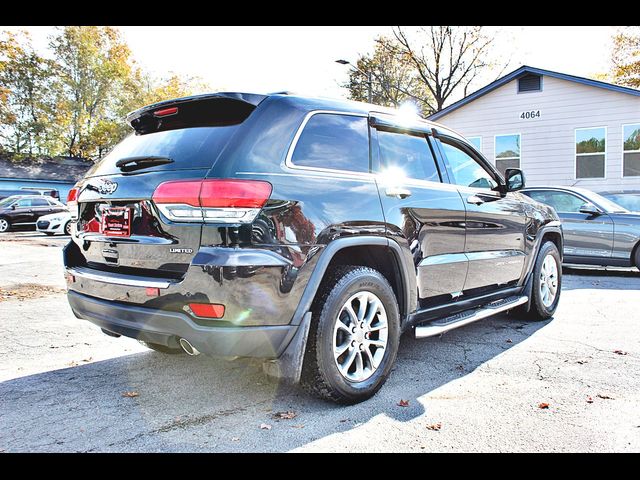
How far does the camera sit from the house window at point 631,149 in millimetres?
15781

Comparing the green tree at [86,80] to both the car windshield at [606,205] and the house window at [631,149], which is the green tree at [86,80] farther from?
the car windshield at [606,205]

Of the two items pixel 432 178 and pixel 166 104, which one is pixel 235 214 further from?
pixel 432 178

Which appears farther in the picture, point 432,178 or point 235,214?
point 432,178

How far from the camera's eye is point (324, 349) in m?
2.97

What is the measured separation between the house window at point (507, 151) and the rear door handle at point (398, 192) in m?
15.3

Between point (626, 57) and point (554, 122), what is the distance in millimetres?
21209

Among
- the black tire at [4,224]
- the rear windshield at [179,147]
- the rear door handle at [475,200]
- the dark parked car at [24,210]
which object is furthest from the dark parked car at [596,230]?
the black tire at [4,224]

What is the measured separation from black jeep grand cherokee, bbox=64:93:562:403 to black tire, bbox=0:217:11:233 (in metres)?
20.9

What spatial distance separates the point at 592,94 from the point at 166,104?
16685 mm

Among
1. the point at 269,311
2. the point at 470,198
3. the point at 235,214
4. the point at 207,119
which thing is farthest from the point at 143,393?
the point at 470,198

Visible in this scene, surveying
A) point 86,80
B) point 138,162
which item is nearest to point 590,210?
point 138,162

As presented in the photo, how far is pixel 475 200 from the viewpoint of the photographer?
4.38m

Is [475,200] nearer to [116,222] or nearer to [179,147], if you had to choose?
[179,147]
